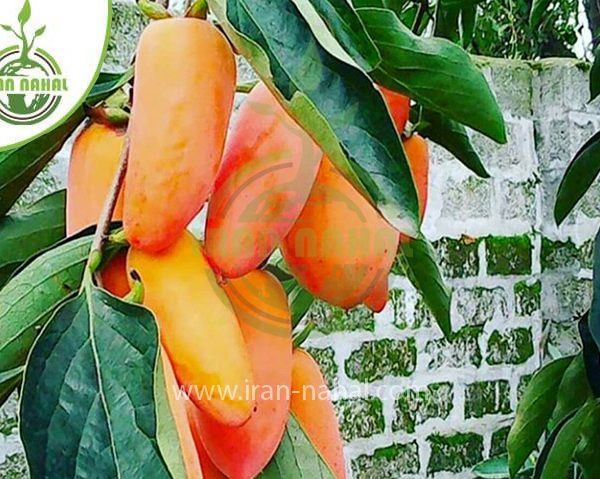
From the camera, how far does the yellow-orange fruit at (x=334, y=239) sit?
0.30 meters

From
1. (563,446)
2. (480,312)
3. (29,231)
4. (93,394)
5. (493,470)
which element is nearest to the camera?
(93,394)

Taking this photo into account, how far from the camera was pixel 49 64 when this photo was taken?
304 millimetres

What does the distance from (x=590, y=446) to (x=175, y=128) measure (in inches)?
18.5

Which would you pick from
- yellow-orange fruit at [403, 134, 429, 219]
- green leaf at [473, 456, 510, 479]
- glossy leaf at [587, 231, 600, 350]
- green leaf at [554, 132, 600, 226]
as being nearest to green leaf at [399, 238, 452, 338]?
Result: yellow-orange fruit at [403, 134, 429, 219]

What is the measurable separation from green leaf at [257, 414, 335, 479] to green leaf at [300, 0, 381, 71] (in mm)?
133

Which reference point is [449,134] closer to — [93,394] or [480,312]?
[93,394]

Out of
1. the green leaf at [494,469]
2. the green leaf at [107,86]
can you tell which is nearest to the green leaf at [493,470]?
the green leaf at [494,469]

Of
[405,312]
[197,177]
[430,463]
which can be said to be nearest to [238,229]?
[197,177]

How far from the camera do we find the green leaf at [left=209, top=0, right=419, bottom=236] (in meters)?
0.23

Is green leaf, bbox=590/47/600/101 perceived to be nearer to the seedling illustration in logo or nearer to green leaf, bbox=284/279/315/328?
green leaf, bbox=284/279/315/328

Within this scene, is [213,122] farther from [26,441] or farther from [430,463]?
[430,463]

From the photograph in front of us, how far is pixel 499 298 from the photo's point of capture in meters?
1.34

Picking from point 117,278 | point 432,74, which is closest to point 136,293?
point 117,278

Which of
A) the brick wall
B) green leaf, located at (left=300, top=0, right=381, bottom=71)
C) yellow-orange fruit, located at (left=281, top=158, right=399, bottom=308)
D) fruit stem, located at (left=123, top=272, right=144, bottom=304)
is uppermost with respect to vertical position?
green leaf, located at (left=300, top=0, right=381, bottom=71)
